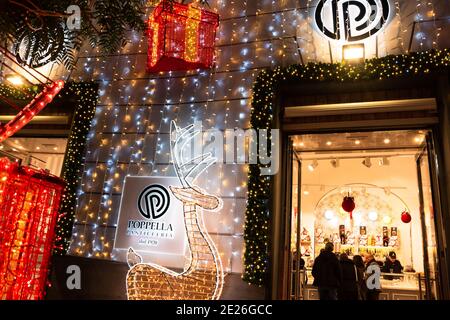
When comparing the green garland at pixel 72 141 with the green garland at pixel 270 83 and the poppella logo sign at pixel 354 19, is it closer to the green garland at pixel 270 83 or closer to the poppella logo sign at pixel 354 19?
the green garland at pixel 270 83

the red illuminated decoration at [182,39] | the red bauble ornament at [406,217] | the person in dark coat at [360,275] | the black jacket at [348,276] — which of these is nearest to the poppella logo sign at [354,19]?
the red illuminated decoration at [182,39]

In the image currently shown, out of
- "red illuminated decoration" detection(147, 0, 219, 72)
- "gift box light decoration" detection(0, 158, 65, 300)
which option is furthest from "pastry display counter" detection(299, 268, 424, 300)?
"gift box light decoration" detection(0, 158, 65, 300)

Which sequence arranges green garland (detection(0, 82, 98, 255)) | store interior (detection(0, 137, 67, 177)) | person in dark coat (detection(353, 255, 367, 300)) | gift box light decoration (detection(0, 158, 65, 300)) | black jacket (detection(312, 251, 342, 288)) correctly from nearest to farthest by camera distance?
gift box light decoration (detection(0, 158, 65, 300))
green garland (detection(0, 82, 98, 255))
black jacket (detection(312, 251, 342, 288))
person in dark coat (detection(353, 255, 367, 300))
store interior (detection(0, 137, 67, 177))

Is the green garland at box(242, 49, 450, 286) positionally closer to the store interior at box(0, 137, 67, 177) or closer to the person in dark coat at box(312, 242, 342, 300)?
the person in dark coat at box(312, 242, 342, 300)

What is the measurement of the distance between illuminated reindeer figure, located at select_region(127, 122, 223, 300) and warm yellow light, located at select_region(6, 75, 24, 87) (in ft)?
14.1

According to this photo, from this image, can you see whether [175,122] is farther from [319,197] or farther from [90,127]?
[319,197]

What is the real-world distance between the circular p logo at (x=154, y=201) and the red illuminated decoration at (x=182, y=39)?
6.58ft

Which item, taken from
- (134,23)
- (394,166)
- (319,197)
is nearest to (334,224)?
(319,197)

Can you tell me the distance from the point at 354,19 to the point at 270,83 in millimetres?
1591

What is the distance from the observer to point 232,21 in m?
6.34

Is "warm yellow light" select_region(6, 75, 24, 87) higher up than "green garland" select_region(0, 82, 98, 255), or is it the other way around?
"warm yellow light" select_region(6, 75, 24, 87)

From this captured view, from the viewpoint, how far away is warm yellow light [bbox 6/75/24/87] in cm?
715

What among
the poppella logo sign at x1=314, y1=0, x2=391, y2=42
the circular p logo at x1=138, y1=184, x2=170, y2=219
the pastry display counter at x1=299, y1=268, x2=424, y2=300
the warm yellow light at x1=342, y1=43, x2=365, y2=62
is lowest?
the pastry display counter at x1=299, y1=268, x2=424, y2=300

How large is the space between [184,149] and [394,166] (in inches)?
250
